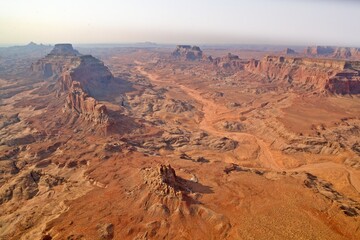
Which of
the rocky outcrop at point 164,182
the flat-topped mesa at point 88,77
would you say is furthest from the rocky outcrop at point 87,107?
the rocky outcrop at point 164,182

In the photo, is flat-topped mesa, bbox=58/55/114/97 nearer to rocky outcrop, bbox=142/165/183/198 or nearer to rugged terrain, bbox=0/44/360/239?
rugged terrain, bbox=0/44/360/239

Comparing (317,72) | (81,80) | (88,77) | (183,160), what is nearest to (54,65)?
(88,77)

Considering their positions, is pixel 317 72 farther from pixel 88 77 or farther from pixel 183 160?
pixel 88 77

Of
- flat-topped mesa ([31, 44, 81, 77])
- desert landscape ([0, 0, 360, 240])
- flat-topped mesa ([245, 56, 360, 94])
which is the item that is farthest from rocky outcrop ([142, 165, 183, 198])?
flat-topped mesa ([31, 44, 81, 77])

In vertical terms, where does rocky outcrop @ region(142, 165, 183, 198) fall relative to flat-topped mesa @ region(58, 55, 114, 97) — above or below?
below

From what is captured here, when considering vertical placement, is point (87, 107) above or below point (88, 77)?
below
